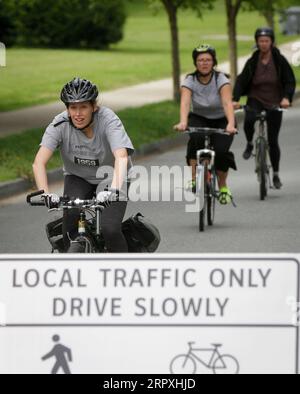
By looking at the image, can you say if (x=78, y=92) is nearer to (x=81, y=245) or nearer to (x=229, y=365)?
(x=81, y=245)

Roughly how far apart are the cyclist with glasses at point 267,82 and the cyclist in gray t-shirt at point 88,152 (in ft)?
23.2

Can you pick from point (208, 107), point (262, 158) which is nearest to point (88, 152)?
point (208, 107)

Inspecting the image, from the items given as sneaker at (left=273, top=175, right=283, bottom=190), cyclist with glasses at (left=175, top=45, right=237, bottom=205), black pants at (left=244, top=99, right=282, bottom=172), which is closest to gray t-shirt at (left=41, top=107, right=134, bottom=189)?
cyclist with glasses at (left=175, top=45, right=237, bottom=205)

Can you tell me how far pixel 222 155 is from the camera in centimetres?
1393

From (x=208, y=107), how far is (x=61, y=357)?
823 cm

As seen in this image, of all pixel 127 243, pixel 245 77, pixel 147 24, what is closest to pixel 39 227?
pixel 245 77

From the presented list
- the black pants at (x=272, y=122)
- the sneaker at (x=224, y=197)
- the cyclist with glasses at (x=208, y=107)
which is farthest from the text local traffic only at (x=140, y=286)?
the black pants at (x=272, y=122)

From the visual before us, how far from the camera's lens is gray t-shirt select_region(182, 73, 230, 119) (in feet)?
44.3

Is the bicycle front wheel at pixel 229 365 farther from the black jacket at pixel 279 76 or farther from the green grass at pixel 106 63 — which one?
the green grass at pixel 106 63

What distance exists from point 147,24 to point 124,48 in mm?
21698

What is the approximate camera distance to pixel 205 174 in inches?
529

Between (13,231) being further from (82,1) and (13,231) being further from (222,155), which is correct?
(82,1)

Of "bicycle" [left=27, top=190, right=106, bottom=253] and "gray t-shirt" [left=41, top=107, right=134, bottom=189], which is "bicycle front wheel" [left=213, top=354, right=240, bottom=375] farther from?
"gray t-shirt" [left=41, top=107, right=134, bottom=189]

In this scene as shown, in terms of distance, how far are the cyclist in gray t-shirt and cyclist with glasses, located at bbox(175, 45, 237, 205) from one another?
4.59 meters
